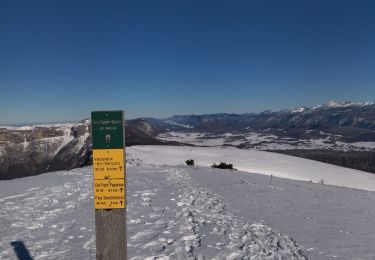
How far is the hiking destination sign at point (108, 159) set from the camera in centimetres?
400

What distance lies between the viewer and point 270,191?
59.8 feet

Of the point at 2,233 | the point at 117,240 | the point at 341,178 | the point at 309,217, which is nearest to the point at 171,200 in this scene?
the point at 309,217

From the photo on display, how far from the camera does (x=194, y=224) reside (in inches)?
401

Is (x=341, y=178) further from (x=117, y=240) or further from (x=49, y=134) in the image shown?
(x=49, y=134)

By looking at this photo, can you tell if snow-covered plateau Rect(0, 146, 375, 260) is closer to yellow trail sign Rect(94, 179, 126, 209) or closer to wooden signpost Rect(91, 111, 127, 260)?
wooden signpost Rect(91, 111, 127, 260)

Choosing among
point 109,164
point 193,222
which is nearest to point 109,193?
point 109,164

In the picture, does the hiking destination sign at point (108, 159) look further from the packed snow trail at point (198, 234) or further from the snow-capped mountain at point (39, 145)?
the snow-capped mountain at point (39, 145)

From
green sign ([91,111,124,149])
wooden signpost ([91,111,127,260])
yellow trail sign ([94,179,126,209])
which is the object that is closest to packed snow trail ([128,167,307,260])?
wooden signpost ([91,111,127,260])

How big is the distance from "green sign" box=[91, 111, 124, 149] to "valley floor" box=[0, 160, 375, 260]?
4372mm

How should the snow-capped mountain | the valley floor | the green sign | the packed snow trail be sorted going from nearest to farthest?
the green sign, the packed snow trail, the valley floor, the snow-capped mountain

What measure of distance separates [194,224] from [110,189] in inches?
254

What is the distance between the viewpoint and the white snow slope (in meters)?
55.8

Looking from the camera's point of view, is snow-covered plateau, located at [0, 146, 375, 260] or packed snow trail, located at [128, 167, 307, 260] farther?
snow-covered plateau, located at [0, 146, 375, 260]

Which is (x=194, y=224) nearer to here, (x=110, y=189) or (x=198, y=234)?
(x=198, y=234)
